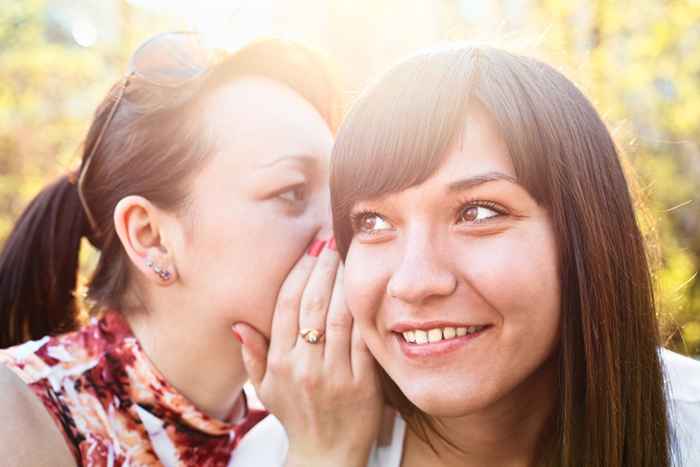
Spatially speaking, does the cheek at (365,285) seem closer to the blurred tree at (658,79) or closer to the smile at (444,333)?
the smile at (444,333)

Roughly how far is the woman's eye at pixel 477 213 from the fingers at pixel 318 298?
0.68 meters

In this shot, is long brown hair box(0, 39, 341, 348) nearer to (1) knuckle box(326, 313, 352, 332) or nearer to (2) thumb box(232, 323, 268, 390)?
(2) thumb box(232, 323, 268, 390)

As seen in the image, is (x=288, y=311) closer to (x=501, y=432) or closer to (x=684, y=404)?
(x=501, y=432)

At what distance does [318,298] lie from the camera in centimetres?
247

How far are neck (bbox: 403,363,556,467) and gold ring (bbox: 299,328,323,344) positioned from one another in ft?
1.53

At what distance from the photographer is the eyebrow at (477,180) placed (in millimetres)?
1879

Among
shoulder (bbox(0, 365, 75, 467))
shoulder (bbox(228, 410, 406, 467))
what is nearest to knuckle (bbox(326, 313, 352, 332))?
shoulder (bbox(228, 410, 406, 467))

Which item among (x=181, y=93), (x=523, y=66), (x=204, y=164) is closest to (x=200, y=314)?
(x=204, y=164)

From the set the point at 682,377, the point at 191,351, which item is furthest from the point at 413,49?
the point at 682,377

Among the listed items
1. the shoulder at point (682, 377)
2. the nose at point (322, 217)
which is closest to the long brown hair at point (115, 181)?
the nose at point (322, 217)

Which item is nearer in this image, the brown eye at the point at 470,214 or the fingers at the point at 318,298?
the brown eye at the point at 470,214

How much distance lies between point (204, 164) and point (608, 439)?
5.23ft

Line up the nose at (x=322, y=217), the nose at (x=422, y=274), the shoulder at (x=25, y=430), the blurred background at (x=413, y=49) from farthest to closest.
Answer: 1. the blurred background at (x=413, y=49)
2. the nose at (x=322, y=217)
3. the shoulder at (x=25, y=430)
4. the nose at (x=422, y=274)

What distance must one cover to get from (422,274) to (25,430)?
133 cm
